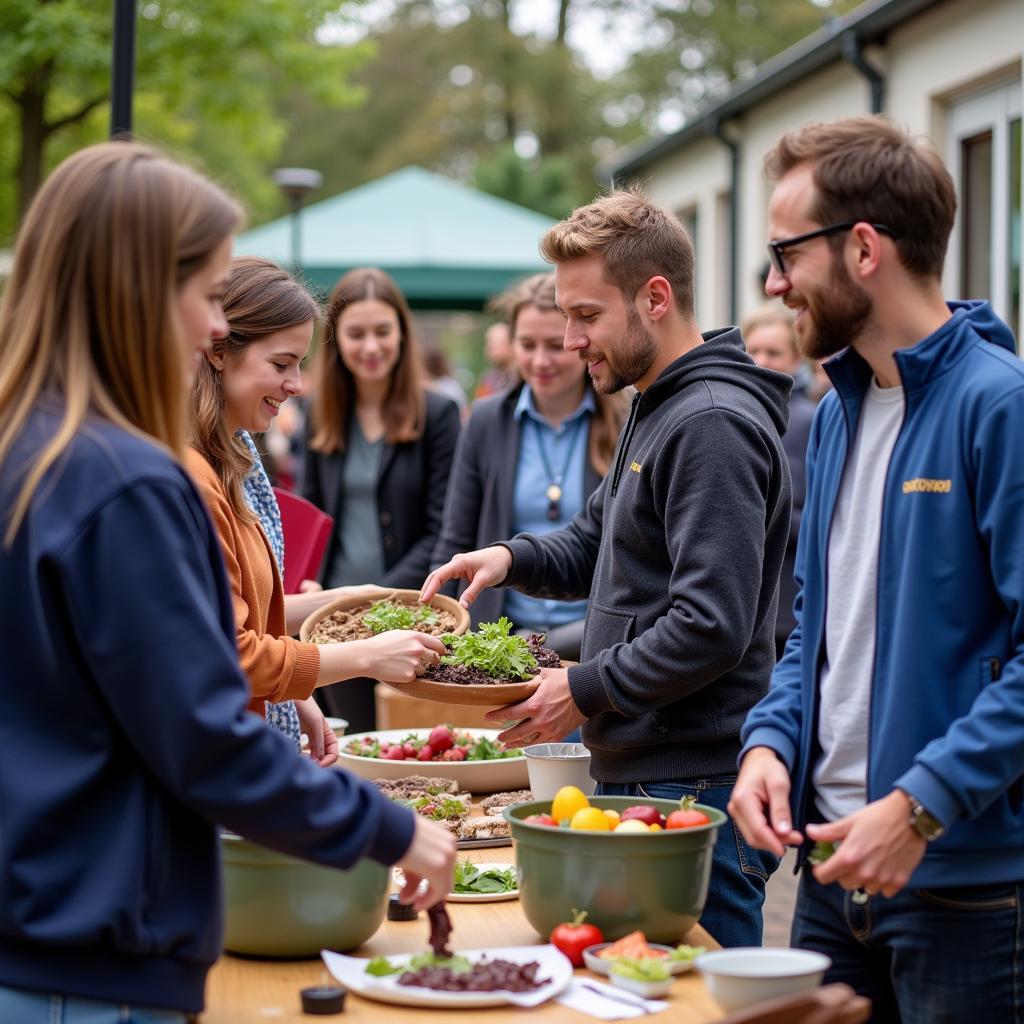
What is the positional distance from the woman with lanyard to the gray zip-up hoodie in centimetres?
170

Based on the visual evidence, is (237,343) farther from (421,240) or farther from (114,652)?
(421,240)

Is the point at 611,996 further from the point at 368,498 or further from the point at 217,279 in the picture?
the point at 368,498

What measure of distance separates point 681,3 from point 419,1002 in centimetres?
2955

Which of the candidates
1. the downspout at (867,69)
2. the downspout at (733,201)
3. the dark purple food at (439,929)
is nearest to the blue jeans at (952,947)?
the dark purple food at (439,929)

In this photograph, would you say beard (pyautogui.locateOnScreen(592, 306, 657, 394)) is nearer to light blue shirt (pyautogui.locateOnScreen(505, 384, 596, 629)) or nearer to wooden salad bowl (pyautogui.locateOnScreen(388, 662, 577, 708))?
wooden salad bowl (pyautogui.locateOnScreen(388, 662, 577, 708))

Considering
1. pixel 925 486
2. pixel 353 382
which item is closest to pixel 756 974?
pixel 925 486

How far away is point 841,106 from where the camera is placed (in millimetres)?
11586

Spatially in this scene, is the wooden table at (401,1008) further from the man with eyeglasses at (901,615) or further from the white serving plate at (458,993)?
the man with eyeglasses at (901,615)

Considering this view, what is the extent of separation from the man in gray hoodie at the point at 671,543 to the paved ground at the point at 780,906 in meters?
2.51

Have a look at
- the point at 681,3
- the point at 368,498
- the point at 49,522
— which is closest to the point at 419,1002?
the point at 49,522

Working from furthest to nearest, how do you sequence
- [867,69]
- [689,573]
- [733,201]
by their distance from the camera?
[733,201]
[867,69]
[689,573]

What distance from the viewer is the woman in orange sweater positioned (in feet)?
9.84

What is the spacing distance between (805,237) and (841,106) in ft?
32.2

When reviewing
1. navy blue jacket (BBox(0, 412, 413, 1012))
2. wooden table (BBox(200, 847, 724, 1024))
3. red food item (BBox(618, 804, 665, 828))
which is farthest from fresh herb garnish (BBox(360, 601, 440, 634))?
navy blue jacket (BBox(0, 412, 413, 1012))
